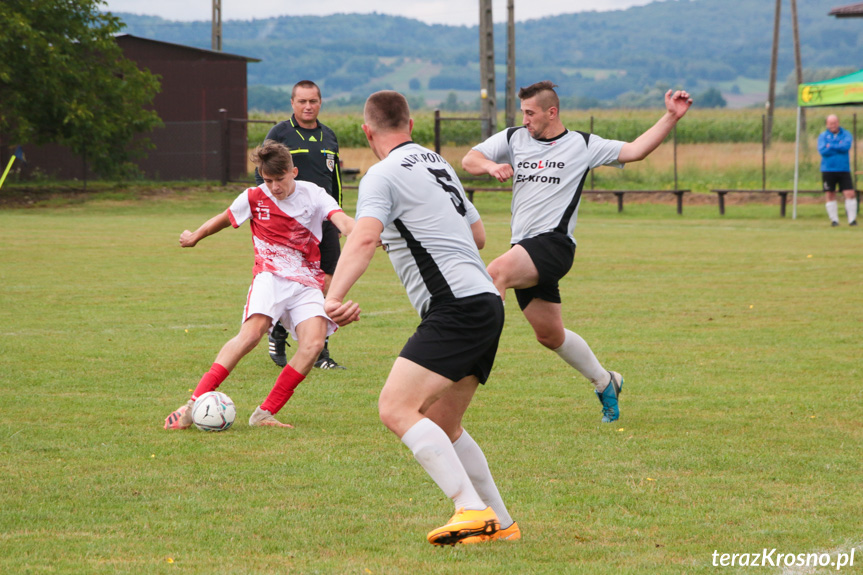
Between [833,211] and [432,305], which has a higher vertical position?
[432,305]

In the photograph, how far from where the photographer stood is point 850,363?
809 centimetres

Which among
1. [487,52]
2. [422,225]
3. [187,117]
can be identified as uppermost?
[487,52]

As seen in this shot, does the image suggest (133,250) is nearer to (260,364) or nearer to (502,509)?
(260,364)

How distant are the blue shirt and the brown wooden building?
17694mm

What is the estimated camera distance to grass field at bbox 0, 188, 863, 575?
13.3 ft

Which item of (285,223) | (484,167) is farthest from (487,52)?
(484,167)

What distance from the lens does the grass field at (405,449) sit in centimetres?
404

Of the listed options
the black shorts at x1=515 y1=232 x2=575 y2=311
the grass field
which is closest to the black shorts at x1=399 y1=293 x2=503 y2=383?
the grass field

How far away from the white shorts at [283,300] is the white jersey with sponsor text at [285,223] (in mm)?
62

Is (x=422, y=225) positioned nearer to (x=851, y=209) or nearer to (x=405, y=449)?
(x=405, y=449)

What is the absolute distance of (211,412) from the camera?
596 cm

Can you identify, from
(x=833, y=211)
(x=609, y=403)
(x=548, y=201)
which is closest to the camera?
(x=609, y=403)

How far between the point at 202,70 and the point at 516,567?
32440 millimetres

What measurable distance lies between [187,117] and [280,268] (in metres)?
28.9
